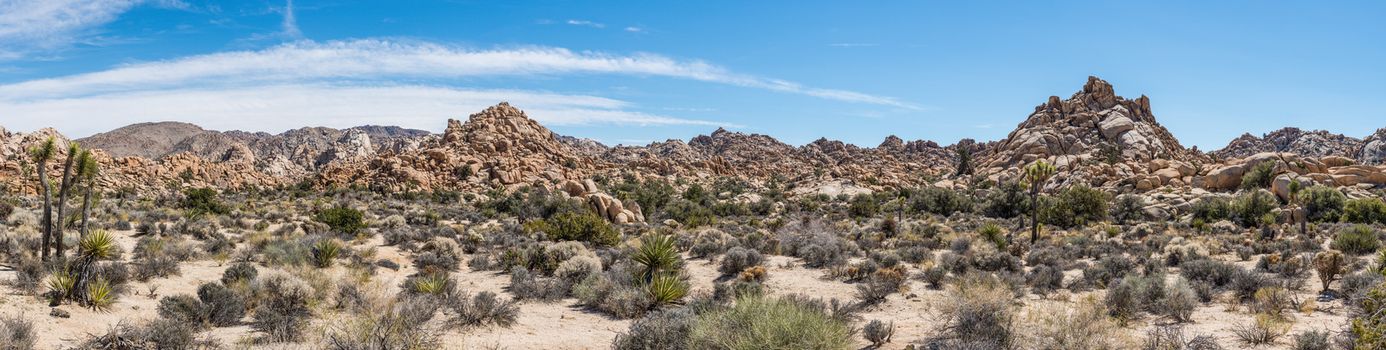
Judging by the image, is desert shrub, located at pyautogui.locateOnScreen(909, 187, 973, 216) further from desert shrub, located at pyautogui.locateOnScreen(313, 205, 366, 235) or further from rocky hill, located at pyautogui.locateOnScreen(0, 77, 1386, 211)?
desert shrub, located at pyautogui.locateOnScreen(313, 205, 366, 235)

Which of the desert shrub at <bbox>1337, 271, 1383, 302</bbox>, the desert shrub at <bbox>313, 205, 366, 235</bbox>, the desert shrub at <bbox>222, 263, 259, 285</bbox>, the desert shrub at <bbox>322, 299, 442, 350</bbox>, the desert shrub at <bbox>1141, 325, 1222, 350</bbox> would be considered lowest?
the desert shrub at <bbox>313, 205, 366, 235</bbox>

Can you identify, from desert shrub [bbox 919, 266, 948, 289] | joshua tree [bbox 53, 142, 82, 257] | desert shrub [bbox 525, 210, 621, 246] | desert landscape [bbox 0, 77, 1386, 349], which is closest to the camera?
desert landscape [bbox 0, 77, 1386, 349]

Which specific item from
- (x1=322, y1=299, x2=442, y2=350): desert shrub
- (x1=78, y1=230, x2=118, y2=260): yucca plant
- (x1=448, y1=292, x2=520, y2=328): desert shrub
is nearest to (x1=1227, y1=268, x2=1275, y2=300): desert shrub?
(x1=448, y1=292, x2=520, y2=328): desert shrub

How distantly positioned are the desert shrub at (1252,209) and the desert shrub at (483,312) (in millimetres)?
34071

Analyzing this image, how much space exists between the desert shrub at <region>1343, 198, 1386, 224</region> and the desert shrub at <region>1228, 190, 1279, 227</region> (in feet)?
8.67

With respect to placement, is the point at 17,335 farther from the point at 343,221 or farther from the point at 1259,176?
the point at 1259,176

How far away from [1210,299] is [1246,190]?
36772 millimetres

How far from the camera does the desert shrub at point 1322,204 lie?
31078 millimetres

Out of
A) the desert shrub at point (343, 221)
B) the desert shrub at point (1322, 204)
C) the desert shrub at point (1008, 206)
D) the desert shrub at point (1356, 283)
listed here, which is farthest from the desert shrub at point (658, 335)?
the desert shrub at point (1322, 204)

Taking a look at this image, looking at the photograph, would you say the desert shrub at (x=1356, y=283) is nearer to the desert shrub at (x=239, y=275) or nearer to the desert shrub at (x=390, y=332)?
the desert shrub at (x=390, y=332)

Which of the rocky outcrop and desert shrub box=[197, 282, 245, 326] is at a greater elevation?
the rocky outcrop

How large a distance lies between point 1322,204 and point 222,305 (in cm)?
4394

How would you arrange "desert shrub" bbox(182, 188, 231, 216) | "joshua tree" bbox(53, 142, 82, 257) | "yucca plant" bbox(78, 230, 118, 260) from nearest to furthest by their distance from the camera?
"yucca plant" bbox(78, 230, 118, 260), "joshua tree" bbox(53, 142, 82, 257), "desert shrub" bbox(182, 188, 231, 216)

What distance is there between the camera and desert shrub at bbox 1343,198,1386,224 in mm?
29172
